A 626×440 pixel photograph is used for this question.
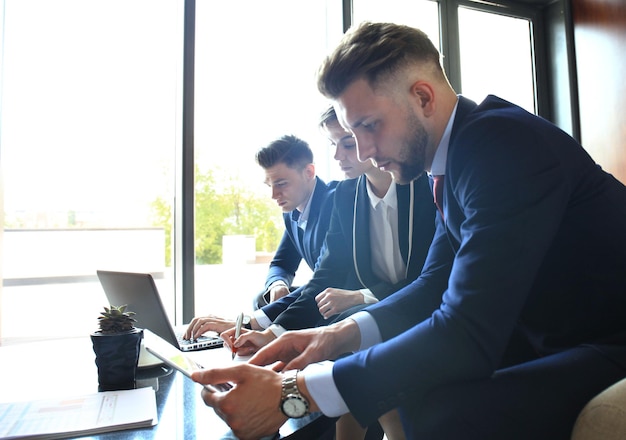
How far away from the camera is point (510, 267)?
2.59 feet

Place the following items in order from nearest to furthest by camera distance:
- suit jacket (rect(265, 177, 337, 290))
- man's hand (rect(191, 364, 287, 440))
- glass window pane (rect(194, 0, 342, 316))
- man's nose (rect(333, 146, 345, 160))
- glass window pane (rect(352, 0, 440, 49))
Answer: man's hand (rect(191, 364, 287, 440)) < man's nose (rect(333, 146, 345, 160)) < suit jacket (rect(265, 177, 337, 290)) < glass window pane (rect(194, 0, 342, 316)) < glass window pane (rect(352, 0, 440, 49))

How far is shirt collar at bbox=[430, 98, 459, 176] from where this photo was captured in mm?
1082

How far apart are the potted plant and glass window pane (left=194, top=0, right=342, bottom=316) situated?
1.86m

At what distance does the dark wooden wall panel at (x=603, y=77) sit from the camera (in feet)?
11.2

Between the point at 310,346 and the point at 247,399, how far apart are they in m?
0.29

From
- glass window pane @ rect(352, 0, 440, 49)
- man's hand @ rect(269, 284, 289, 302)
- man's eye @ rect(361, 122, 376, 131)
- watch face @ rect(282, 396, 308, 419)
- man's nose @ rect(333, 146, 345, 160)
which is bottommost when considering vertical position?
watch face @ rect(282, 396, 308, 419)

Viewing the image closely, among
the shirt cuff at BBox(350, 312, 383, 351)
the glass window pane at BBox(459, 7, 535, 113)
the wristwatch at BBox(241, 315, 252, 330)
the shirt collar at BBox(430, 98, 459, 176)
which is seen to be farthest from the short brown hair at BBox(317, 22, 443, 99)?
the glass window pane at BBox(459, 7, 535, 113)

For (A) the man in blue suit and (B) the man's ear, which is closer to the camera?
(B) the man's ear

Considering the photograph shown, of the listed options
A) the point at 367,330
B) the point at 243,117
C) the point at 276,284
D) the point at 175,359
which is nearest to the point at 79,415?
the point at 175,359

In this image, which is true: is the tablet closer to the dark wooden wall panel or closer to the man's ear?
the man's ear

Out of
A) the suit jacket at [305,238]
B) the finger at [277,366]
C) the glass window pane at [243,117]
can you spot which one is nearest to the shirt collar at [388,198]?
the suit jacket at [305,238]

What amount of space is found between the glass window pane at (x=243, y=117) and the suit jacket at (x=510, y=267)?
6.85 ft

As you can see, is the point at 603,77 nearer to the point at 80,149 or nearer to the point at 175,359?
the point at 80,149

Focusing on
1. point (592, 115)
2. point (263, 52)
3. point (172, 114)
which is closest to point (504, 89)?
point (592, 115)
